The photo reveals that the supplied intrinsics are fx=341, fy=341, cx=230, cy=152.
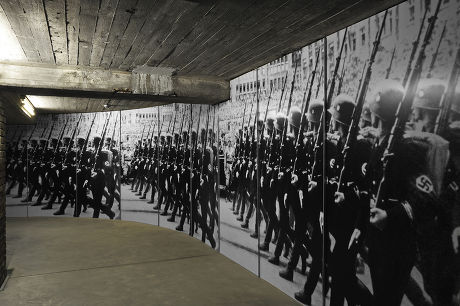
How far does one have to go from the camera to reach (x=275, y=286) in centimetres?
383

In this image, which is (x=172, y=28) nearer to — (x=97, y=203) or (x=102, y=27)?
(x=102, y=27)

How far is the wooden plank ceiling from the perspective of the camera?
102 inches

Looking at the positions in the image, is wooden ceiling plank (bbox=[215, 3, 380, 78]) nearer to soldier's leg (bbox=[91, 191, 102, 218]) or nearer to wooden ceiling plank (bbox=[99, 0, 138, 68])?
wooden ceiling plank (bbox=[99, 0, 138, 68])

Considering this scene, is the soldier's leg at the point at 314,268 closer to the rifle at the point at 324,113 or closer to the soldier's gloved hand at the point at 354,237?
the soldier's gloved hand at the point at 354,237

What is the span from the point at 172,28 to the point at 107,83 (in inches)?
68.5

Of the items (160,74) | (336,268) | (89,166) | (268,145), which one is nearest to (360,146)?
(336,268)

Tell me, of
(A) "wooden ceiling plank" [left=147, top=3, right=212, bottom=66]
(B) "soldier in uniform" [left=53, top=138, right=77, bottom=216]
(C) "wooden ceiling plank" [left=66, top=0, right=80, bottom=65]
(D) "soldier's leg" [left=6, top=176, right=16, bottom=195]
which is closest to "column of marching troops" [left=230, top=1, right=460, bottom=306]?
(A) "wooden ceiling plank" [left=147, top=3, right=212, bottom=66]

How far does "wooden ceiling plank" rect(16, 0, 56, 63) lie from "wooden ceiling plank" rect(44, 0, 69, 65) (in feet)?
0.13

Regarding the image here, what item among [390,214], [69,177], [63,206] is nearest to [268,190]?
[390,214]

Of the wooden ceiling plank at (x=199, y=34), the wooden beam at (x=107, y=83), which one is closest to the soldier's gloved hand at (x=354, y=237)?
the wooden ceiling plank at (x=199, y=34)

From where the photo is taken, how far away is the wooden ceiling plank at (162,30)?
2.64 metres

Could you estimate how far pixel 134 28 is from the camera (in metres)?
3.05

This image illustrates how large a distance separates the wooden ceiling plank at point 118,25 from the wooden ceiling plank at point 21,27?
0.69 m

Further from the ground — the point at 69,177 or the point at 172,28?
the point at 172,28
